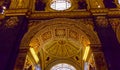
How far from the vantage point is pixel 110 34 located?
407 inches

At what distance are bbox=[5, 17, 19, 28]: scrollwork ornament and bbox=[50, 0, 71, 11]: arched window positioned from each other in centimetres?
257

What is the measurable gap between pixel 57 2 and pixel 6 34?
4.15m

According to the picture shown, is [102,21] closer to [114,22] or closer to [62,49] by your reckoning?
[114,22]

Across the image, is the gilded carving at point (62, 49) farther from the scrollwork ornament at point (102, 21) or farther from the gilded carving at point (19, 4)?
the scrollwork ornament at point (102, 21)

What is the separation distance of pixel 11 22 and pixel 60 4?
3.40 metres

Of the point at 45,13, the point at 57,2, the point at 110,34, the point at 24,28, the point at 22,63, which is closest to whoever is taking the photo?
the point at 22,63

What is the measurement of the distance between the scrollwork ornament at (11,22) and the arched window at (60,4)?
257 cm

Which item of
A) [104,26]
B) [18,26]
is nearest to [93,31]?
[104,26]

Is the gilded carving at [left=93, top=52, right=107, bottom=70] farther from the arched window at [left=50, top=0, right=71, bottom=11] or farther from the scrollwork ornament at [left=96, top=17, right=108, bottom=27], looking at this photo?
the arched window at [left=50, top=0, right=71, bottom=11]

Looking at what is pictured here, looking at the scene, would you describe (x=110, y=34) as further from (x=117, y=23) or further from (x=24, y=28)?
(x=24, y=28)

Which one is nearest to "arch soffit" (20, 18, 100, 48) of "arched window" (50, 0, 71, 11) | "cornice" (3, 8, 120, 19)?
"cornice" (3, 8, 120, 19)

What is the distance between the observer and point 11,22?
36.3 feet

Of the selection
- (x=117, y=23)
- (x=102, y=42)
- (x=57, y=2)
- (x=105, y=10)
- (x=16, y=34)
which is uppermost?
(x=57, y=2)

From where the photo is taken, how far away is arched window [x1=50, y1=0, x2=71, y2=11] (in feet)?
41.8
